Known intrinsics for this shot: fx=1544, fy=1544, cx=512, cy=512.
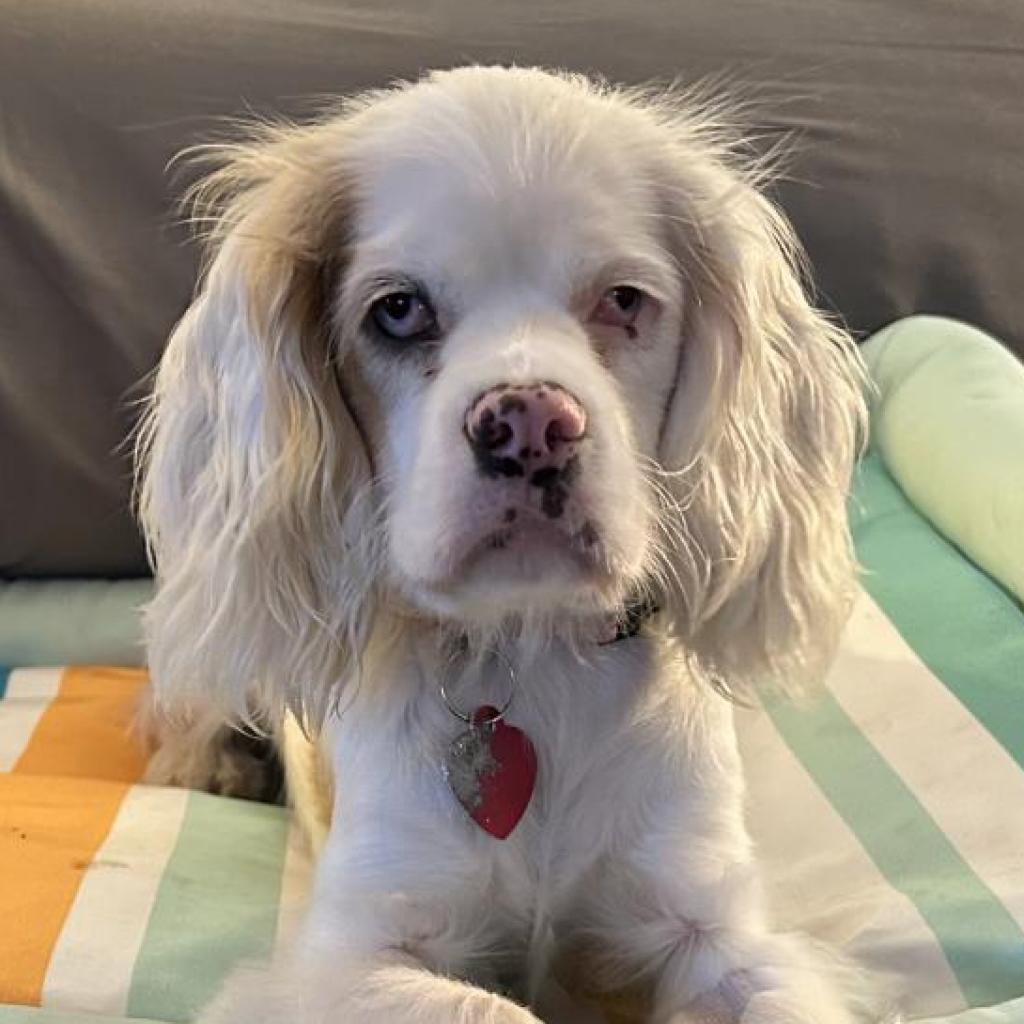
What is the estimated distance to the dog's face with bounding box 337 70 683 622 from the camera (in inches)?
32.4

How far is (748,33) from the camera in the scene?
1.70 metres

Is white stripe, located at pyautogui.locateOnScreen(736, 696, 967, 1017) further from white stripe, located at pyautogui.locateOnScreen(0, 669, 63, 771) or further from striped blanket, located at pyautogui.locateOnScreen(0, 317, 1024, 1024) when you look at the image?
white stripe, located at pyautogui.locateOnScreen(0, 669, 63, 771)

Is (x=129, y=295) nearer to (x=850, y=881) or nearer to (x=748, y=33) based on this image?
(x=748, y=33)

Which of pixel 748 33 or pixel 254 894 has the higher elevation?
pixel 748 33

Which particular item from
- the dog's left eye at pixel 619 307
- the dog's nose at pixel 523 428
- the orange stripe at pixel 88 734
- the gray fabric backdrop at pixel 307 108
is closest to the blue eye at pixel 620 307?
the dog's left eye at pixel 619 307

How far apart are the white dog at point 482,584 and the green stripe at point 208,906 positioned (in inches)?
1.8

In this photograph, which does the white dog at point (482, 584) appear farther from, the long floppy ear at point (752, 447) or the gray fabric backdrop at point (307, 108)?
the gray fabric backdrop at point (307, 108)

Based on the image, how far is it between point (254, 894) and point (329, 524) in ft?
1.00

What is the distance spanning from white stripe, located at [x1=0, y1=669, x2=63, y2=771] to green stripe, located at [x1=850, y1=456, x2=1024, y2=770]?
76 cm

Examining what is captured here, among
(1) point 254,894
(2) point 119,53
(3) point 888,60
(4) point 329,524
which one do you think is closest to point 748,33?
(3) point 888,60

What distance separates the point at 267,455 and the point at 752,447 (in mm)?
316

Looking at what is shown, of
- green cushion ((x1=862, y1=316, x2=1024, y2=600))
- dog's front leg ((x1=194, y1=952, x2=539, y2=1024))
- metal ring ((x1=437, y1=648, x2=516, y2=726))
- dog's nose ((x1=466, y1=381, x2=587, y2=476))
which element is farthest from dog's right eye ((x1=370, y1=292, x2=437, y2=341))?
green cushion ((x1=862, y1=316, x2=1024, y2=600))

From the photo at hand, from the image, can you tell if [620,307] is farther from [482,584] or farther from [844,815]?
[844,815]

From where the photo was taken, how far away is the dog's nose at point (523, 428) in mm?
801
